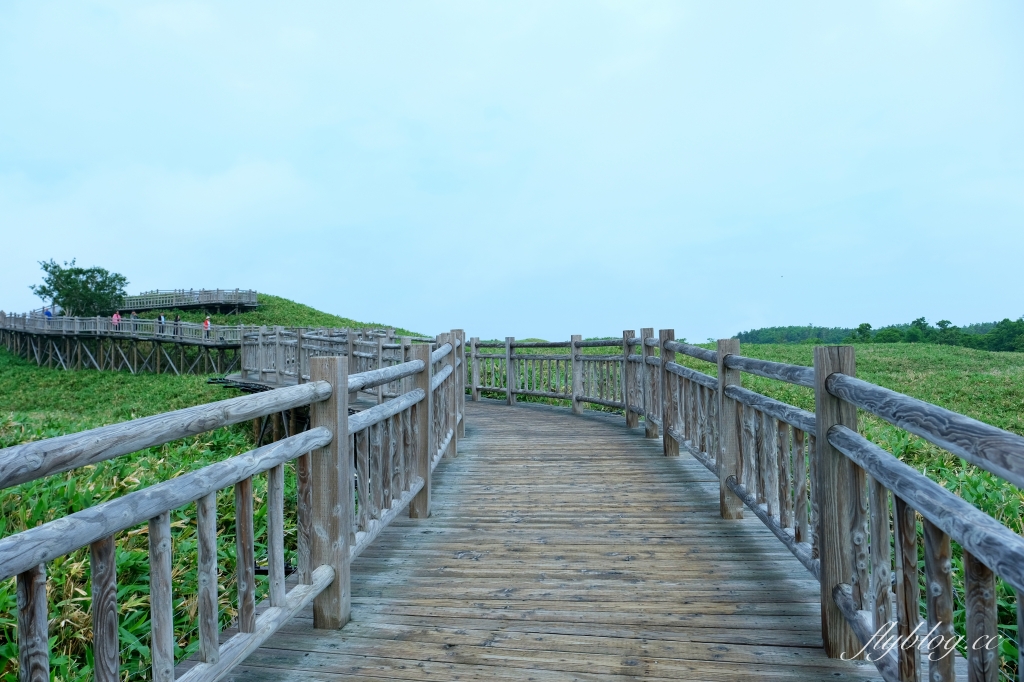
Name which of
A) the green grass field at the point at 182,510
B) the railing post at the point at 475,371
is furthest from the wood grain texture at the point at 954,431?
the railing post at the point at 475,371

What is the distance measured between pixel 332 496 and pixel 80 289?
51287mm

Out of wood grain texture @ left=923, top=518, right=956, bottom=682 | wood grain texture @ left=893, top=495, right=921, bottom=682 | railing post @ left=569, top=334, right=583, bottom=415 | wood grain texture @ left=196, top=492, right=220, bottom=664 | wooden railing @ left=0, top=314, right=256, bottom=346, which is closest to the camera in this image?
wood grain texture @ left=923, top=518, right=956, bottom=682

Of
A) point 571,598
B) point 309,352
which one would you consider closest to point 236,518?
point 571,598

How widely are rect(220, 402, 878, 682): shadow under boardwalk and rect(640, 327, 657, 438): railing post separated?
2.30m

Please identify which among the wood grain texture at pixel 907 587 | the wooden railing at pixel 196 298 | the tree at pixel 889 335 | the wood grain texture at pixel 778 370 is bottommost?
the wood grain texture at pixel 907 587

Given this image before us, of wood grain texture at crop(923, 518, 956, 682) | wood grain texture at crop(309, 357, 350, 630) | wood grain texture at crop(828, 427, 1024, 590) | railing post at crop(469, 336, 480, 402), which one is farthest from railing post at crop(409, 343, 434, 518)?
railing post at crop(469, 336, 480, 402)

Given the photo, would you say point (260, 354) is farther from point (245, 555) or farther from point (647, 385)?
point (245, 555)

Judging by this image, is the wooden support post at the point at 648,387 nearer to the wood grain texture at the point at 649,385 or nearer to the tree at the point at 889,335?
the wood grain texture at the point at 649,385

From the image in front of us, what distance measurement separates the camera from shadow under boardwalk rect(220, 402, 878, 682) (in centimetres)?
282

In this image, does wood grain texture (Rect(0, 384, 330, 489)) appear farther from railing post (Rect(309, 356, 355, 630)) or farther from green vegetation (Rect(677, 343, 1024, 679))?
green vegetation (Rect(677, 343, 1024, 679))

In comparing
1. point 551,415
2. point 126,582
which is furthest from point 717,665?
point 551,415

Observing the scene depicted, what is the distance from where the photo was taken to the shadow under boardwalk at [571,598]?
2.82 metres

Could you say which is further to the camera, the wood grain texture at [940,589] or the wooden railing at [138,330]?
the wooden railing at [138,330]

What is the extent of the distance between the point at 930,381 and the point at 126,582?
16.8 meters
